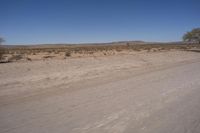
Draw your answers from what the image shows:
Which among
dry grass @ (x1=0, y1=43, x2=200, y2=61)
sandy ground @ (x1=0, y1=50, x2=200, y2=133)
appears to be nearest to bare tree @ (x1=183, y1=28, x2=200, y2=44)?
dry grass @ (x1=0, y1=43, x2=200, y2=61)

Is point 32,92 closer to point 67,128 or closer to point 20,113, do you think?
point 20,113

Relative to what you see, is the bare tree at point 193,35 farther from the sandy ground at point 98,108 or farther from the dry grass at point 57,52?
the sandy ground at point 98,108

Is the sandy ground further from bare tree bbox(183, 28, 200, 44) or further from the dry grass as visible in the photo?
bare tree bbox(183, 28, 200, 44)

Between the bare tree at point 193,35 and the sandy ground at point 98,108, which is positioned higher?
the bare tree at point 193,35

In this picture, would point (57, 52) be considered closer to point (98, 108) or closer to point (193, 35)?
point (98, 108)

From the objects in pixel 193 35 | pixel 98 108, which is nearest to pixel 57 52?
pixel 98 108

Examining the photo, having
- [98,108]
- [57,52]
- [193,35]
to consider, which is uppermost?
[193,35]

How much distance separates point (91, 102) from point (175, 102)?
106 inches

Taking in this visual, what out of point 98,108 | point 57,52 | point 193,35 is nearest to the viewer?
point 98,108

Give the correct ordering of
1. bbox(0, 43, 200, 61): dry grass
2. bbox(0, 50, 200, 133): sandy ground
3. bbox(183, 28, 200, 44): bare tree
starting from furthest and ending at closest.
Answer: bbox(183, 28, 200, 44): bare tree → bbox(0, 43, 200, 61): dry grass → bbox(0, 50, 200, 133): sandy ground

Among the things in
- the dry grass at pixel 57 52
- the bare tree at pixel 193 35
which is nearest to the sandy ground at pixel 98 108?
the dry grass at pixel 57 52

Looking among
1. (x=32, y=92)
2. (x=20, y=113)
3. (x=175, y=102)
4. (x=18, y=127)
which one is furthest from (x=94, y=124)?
(x=32, y=92)

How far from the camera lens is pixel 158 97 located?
6152mm

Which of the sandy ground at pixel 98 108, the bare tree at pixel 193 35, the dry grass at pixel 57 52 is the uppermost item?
the bare tree at pixel 193 35
